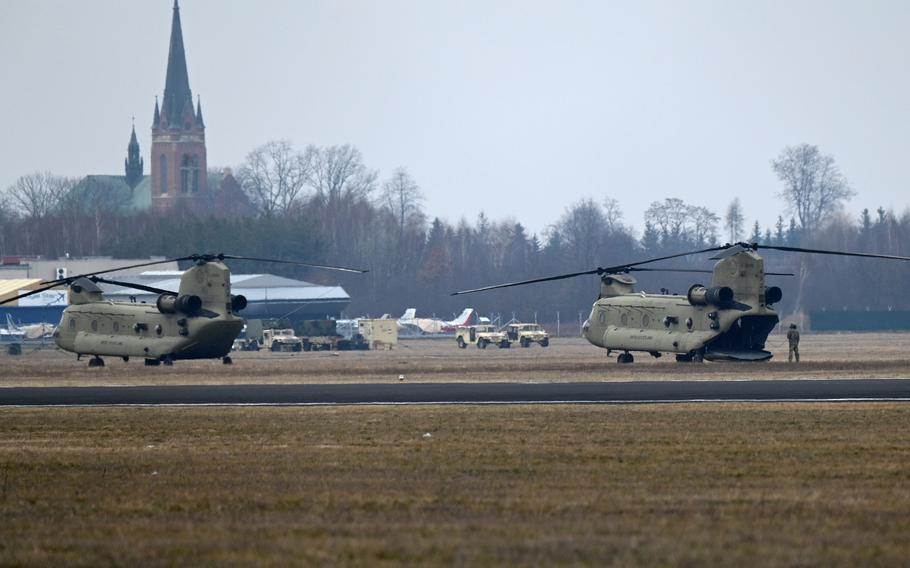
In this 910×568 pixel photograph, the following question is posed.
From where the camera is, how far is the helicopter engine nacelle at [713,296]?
45000 millimetres

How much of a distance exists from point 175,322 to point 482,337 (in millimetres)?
35272

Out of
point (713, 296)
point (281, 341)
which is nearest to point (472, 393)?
point (713, 296)

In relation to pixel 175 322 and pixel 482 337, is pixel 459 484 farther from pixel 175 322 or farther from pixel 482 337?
pixel 482 337

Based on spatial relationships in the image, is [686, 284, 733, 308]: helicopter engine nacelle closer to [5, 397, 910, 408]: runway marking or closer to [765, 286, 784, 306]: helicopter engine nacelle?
[765, 286, 784, 306]: helicopter engine nacelle

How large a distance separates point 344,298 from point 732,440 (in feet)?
270

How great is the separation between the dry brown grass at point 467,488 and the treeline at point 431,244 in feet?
306

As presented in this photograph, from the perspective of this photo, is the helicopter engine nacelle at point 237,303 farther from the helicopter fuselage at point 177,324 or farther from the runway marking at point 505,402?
the runway marking at point 505,402

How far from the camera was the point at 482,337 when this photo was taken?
82438 millimetres

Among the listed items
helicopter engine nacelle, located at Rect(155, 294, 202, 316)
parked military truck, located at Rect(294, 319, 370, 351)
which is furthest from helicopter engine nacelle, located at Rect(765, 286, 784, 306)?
parked military truck, located at Rect(294, 319, 370, 351)

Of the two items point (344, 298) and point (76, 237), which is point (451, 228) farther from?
point (344, 298)

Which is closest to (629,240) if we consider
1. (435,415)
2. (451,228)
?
(451,228)

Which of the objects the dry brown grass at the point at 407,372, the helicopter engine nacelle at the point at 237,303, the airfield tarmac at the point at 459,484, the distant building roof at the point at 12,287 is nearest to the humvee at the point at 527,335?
the dry brown grass at the point at 407,372

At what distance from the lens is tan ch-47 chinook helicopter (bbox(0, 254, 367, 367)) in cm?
4875

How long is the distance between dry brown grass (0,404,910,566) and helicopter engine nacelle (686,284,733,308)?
17.6m
